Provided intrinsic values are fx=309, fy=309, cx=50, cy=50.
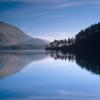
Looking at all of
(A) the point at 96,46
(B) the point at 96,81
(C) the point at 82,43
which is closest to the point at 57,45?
(C) the point at 82,43

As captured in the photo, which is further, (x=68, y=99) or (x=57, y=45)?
(x=57, y=45)

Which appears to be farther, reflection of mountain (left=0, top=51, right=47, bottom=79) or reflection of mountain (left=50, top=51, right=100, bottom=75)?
reflection of mountain (left=50, top=51, right=100, bottom=75)

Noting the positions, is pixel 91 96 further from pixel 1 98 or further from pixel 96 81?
pixel 96 81

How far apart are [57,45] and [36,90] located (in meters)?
142

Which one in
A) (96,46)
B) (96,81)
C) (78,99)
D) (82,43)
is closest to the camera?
(78,99)

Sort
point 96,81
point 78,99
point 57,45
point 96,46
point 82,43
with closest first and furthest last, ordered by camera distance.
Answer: point 78,99, point 96,81, point 96,46, point 82,43, point 57,45

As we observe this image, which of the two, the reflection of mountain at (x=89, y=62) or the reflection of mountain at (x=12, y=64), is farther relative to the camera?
the reflection of mountain at (x=89, y=62)

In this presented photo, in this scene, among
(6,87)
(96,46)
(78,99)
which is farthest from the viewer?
(96,46)

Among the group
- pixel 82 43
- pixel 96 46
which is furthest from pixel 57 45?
pixel 96 46

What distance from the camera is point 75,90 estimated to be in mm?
14242

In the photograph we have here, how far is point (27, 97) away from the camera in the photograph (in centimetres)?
1246

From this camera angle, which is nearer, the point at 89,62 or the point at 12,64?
the point at 12,64

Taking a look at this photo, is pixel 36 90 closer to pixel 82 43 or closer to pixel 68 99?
pixel 68 99

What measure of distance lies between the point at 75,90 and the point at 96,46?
63.2 m
